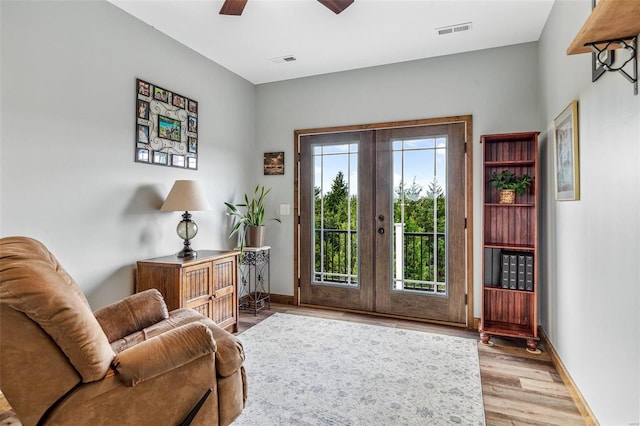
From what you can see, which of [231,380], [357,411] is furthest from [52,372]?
[357,411]

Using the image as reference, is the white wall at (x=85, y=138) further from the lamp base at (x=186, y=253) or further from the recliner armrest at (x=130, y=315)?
the recliner armrest at (x=130, y=315)

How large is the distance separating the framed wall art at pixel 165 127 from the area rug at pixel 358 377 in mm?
1850

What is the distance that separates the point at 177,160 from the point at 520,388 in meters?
3.37

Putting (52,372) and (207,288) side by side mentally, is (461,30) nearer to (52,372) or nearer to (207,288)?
(207,288)

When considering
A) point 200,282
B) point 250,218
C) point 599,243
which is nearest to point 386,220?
point 250,218

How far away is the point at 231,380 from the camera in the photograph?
67.1 inches

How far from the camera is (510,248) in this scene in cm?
306

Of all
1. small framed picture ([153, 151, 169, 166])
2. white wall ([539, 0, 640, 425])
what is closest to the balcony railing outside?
white wall ([539, 0, 640, 425])

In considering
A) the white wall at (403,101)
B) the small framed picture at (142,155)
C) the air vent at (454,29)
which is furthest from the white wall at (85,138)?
the air vent at (454,29)

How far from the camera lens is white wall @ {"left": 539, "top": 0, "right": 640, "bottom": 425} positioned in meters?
1.46

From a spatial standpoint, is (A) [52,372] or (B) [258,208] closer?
(A) [52,372]

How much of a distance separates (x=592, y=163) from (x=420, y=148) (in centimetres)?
191

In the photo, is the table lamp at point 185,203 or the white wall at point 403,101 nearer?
the table lamp at point 185,203

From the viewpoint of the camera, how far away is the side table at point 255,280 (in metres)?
4.12
